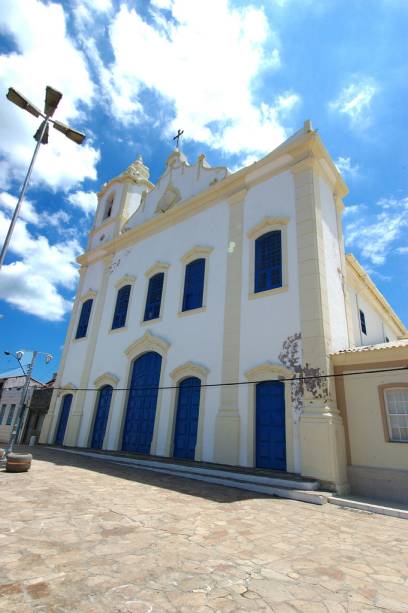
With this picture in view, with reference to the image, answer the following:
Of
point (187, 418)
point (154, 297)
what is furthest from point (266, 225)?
point (187, 418)

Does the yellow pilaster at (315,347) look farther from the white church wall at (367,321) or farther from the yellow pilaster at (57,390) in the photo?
the yellow pilaster at (57,390)

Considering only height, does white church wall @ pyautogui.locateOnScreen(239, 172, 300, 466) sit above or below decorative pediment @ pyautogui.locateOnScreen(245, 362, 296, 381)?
above

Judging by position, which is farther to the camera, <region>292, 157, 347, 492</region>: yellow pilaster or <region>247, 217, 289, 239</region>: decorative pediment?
<region>247, 217, 289, 239</region>: decorative pediment

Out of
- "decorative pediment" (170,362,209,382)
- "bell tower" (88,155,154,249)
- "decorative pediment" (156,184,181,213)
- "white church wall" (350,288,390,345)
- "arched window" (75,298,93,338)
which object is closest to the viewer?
"decorative pediment" (170,362,209,382)

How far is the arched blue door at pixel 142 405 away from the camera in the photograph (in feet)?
39.4

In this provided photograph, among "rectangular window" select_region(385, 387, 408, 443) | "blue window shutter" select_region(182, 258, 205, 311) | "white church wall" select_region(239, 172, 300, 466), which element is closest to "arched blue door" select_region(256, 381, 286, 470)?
"white church wall" select_region(239, 172, 300, 466)

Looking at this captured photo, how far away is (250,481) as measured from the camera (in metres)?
7.70

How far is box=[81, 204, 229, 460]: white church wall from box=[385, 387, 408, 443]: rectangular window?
4503mm

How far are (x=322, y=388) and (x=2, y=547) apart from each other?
6.81m

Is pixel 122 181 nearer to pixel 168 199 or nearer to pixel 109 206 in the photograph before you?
pixel 109 206

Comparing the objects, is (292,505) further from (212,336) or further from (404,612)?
(212,336)

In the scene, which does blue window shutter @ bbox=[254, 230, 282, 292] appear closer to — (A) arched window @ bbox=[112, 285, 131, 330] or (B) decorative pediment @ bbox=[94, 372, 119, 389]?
(A) arched window @ bbox=[112, 285, 131, 330]

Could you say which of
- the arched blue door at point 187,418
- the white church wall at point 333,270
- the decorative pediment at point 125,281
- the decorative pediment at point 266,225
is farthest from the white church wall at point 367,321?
the decorative pediment at point 125,281

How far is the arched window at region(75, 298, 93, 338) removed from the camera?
17.2m
